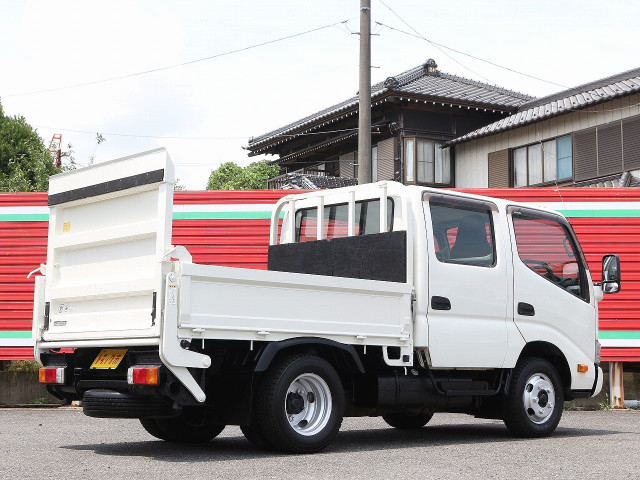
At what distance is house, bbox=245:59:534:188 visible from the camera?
1171 inches

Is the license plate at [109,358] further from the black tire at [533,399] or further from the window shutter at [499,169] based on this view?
the window shutter at [499,169]

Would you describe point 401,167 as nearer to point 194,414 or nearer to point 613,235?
point 613,235

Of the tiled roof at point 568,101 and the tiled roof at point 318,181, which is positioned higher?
the tiled roof at point 568,101

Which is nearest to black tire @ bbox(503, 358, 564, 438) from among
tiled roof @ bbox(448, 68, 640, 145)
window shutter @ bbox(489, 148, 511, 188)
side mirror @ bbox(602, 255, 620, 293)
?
side mirror @ bbox(602, 255, 620, 293)

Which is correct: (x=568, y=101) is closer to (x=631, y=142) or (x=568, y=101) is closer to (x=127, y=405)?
(x=631, y=142)

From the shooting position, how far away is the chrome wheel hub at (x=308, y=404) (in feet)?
24.3

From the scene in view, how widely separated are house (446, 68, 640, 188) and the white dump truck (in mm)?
15303

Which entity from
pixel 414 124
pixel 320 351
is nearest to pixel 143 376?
pixel 320 351

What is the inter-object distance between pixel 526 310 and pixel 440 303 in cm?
121

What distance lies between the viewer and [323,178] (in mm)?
32812

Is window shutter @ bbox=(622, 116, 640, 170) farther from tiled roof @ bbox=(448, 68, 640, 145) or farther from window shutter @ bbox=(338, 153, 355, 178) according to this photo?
window shutter @ bbox=(338, 153, 355, 178)

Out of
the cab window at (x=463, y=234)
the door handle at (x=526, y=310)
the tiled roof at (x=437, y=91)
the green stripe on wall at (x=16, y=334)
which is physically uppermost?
the tiled roof at (x=437, y=91)

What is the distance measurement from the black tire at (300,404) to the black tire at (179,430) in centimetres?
115

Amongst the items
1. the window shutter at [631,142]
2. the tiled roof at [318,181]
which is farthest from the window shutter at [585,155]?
the tiled roof at [318,181]
